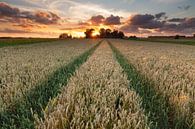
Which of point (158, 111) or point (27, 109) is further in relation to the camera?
point (158, 111)

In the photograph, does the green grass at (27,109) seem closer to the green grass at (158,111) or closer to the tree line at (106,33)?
the green grass at (158,111)

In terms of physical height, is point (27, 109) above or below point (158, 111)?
above

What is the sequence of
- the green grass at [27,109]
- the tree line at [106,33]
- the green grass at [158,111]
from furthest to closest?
the tree line at [106,33] → the green grass at [158,111] → the green grass at [27,109]

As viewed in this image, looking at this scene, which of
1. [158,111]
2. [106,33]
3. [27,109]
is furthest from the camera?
[106,33]

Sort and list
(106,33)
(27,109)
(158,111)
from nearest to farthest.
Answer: (27,109)
(158,111)
(106,33)

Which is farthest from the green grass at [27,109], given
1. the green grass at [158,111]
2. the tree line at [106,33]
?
the tree line at [106,33]

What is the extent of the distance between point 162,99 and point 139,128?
8.64 ft

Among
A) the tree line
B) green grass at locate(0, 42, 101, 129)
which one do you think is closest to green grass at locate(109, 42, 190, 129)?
green grass at locate(0, 42, 101, 129)

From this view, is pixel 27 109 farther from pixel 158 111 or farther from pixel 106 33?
pixel 106 33

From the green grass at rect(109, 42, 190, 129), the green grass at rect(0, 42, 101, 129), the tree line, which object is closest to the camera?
the green grass at rect(0, 42, 101, 129)

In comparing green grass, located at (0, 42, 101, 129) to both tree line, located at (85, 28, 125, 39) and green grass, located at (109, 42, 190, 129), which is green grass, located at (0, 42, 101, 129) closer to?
green grass, located at (109, 42, 190, 129)

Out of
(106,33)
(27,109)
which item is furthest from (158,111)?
(106,33)

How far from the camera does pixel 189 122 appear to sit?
167 inches

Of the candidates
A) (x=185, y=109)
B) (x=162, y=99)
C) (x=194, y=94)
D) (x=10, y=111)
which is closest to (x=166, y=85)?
(x=162, y=99)
